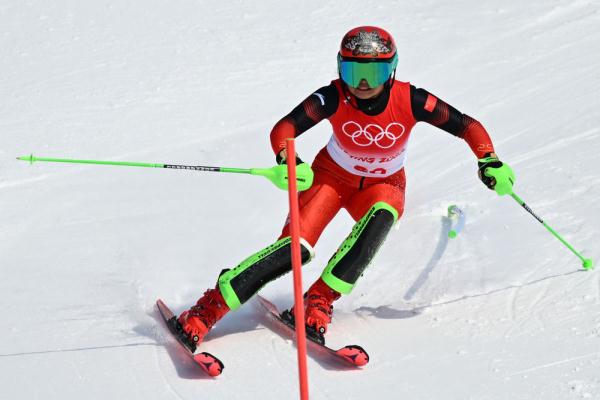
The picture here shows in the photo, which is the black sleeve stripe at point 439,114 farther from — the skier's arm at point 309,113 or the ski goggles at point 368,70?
the skier's arm at point 309,113

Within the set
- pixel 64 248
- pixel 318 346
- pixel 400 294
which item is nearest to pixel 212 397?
pixel 318 346

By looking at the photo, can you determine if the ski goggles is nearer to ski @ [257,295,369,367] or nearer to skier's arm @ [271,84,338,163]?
skier's arm @ [271,84,338,163]

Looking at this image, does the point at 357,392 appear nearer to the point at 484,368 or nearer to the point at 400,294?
the point at 484,368

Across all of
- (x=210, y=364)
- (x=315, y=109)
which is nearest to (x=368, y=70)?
(x=315, y=109)

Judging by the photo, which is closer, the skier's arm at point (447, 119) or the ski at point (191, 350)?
the ski at point (191, 350)

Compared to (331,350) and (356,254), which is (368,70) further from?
(331,350)

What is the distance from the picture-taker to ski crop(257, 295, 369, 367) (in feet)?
15.3

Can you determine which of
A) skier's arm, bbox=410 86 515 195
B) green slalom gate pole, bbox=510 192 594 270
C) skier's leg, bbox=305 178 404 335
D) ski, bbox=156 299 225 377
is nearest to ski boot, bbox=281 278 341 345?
skier's leg, bbox=305 178 404 335

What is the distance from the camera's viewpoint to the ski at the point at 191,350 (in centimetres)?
458

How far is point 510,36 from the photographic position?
937 cm

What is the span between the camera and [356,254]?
4.88 metres

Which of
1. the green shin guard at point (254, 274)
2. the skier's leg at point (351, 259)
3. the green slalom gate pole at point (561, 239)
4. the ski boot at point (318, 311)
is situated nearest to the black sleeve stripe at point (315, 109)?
the skier's leg at point (351, 259)

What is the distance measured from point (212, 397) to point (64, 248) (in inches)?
94.1

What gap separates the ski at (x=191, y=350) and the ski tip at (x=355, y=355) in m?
0.58
